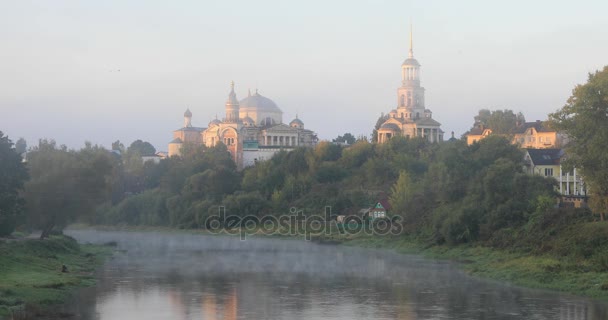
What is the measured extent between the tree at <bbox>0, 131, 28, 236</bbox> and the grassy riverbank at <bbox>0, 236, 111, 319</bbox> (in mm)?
1249

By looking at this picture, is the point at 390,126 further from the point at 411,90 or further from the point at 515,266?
the point at 515,266

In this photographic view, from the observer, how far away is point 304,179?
311 feet

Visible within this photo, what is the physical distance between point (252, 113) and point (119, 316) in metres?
111

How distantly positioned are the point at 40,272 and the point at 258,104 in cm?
10375

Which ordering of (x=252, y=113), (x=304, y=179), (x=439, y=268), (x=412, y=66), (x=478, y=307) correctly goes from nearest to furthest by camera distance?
(x=478, y=307), (x=439, y=268), (x=304, y=179), (x=412, y=66), (x=252, y=113)

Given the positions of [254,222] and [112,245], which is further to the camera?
[254,222]

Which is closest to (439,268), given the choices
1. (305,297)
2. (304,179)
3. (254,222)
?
(305,297)

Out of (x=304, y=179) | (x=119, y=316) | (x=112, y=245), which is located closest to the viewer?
(x=119, y=316)

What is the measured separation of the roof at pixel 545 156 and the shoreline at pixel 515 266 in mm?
17507

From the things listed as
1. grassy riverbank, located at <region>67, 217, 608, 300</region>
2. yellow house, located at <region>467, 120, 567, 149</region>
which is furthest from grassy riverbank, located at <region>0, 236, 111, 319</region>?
yellow house, located at <region>467, 120, 567, 149</region>

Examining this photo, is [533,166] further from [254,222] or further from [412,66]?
[412,66]

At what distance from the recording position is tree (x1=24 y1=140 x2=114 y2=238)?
5897 cm

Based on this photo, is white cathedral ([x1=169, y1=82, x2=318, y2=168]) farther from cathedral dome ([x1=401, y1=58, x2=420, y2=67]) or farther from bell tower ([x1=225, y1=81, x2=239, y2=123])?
cathedral dome ([x1=401, y1=58, x2=420, y2=67])

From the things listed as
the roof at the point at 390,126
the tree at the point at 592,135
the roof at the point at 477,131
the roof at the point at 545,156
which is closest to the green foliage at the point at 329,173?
the roof at the point at 477,131
